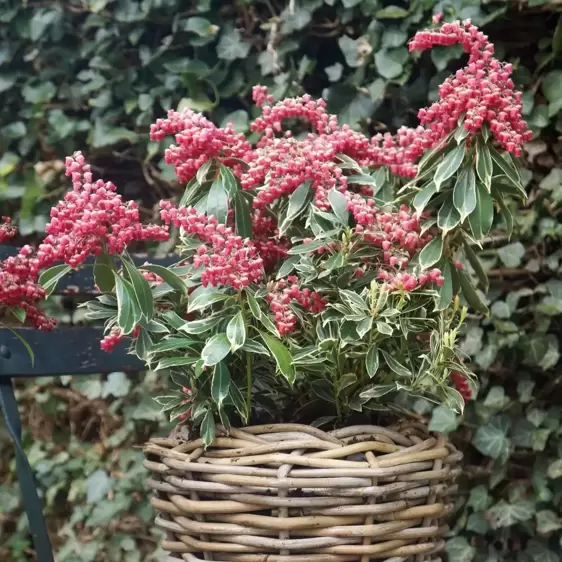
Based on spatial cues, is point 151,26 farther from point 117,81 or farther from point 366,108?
point 366,108

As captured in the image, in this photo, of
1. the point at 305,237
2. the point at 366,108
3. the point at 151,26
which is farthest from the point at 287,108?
the point at 151,26

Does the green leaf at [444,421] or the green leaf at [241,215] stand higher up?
the green leaf at [241,215]

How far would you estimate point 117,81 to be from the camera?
66.6 inches

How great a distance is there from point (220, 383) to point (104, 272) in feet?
0.57

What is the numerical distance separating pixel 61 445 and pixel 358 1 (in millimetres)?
1362

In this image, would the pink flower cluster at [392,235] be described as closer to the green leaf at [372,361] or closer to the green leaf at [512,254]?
the green leaf at [372,361]

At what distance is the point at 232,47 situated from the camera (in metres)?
1.54

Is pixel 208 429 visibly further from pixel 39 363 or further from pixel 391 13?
pixel 391 13

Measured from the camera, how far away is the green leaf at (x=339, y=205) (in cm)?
71

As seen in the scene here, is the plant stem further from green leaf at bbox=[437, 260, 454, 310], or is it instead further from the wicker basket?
green leaf at bbox=[437, 260, 454, 310]

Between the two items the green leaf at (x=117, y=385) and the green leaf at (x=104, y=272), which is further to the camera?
the green leaf at (x=117, y=385)

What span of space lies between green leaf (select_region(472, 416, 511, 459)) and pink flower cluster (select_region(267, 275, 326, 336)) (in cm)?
73

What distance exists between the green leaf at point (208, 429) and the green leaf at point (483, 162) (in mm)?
370

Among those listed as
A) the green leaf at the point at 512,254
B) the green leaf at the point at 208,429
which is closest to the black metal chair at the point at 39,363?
the green leaf at the point at 208,429
